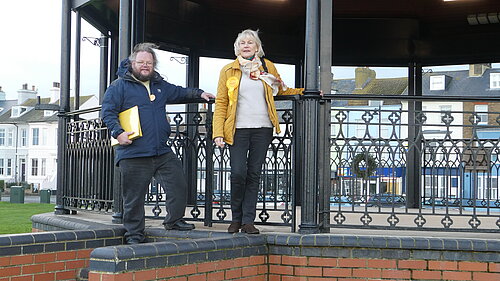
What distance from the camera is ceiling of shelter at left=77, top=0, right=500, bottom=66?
33.6 ft

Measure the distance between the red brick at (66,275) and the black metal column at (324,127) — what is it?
2.28m

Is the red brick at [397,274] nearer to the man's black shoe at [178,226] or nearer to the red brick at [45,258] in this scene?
the man's black shoe at [178,226]

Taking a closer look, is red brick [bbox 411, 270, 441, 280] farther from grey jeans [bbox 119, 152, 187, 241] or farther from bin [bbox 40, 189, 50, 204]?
bin [bbox 40, 189, 50, 204]

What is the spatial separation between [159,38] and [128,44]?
3.56 metres

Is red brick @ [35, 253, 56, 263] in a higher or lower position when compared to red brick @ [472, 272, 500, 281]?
higher

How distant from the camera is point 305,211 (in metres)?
5.93

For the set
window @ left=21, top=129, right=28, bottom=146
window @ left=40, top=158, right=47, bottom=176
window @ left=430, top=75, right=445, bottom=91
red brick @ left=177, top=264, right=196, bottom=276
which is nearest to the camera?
red brick @ left=177, top=264, right=196, bottom=276

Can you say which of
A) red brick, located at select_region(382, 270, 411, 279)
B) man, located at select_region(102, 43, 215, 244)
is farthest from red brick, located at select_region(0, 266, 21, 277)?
red brick, located at select_region(382, 270, 411, 279)

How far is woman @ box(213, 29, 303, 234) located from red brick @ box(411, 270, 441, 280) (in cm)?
141

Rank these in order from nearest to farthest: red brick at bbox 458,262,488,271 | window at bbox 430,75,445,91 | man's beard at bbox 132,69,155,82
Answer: red brick at bbox 458,262,488,271, man's beard at bbox 132,69,155,82, window at bbox 430,75,445,91

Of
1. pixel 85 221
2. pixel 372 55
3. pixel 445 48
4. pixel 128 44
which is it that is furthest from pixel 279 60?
pixel 85 221

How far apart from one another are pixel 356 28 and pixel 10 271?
7281 mm

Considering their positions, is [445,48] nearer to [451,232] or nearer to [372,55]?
[372,55]

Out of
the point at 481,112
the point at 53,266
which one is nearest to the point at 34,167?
the point at 53,266
